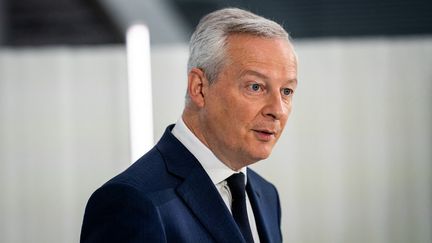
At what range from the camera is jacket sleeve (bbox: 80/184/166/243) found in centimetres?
129

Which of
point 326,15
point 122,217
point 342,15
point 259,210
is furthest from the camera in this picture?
point 326,15

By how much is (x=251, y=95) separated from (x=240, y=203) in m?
0.24

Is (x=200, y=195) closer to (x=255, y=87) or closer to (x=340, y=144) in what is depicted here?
(x=255, y=87)

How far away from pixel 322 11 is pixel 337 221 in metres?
2.50

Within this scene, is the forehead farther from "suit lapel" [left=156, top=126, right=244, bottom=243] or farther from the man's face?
"suit lapel" [left=156, top=126, right=244, bottom=243]

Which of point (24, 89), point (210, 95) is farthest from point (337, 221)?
point (210, 95)

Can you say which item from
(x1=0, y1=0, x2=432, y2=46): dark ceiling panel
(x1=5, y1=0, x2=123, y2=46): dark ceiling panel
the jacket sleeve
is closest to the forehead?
the jacket sleeve

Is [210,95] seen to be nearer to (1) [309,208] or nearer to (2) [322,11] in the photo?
(1) [309,208]

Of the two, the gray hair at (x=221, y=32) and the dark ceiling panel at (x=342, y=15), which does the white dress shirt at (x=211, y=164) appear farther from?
the dark ceiling panel at (x=342, y=15)

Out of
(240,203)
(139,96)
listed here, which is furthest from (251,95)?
(139,96)

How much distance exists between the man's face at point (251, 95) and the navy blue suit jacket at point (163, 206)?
0.34 ft

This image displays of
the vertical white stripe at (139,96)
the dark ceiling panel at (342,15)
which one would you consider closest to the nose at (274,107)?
the vertical white stripe at (139,96)

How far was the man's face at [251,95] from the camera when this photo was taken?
1.46m

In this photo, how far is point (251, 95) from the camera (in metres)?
1.46
